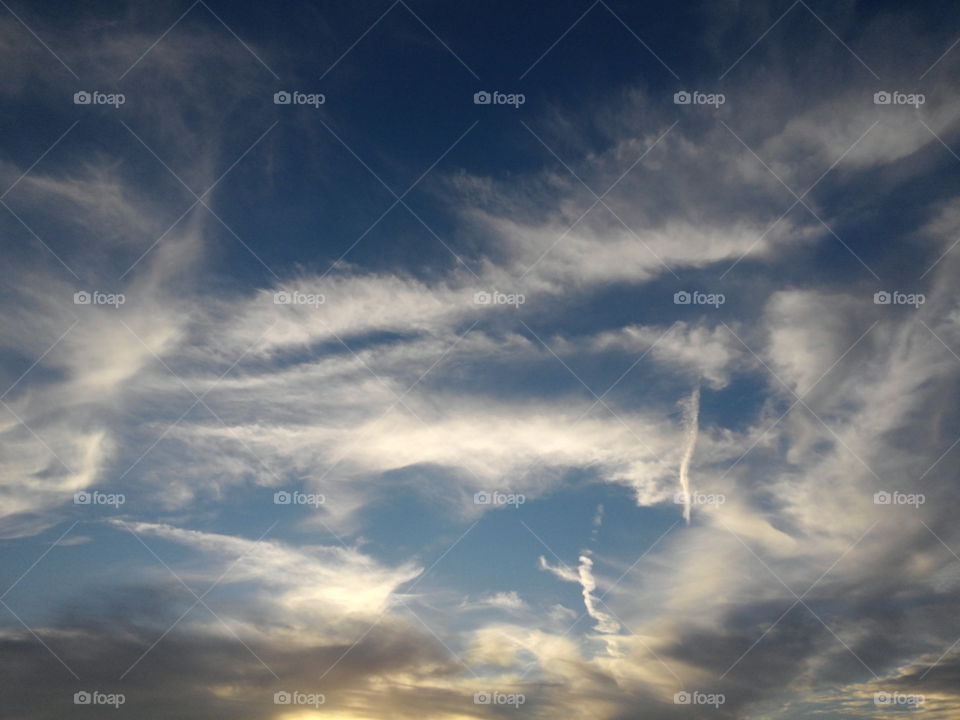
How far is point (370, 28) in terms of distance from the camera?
3534cm

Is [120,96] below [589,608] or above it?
above

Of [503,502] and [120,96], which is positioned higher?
[120,96]

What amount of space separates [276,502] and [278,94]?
2479 cm

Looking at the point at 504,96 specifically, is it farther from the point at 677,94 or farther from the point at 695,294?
the point at 695,294

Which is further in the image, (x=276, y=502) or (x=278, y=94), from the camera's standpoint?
(x=276, y=502)

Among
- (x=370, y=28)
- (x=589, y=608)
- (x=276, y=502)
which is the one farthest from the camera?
(x=589, y=608)

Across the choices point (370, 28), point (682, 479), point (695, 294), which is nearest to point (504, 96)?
point (370, 28)

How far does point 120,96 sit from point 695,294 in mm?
37080

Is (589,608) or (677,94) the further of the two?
(589,608)

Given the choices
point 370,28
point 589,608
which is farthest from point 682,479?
point 370,28

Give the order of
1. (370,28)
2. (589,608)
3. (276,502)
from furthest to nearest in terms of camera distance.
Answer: (589,608) < (276,502) < (370,28)

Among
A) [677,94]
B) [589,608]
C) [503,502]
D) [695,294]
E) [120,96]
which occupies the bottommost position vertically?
[589,608]

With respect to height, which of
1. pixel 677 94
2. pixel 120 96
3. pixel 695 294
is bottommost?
pixel 695 294

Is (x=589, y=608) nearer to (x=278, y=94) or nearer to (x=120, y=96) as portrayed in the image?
(x=278, y=94)
